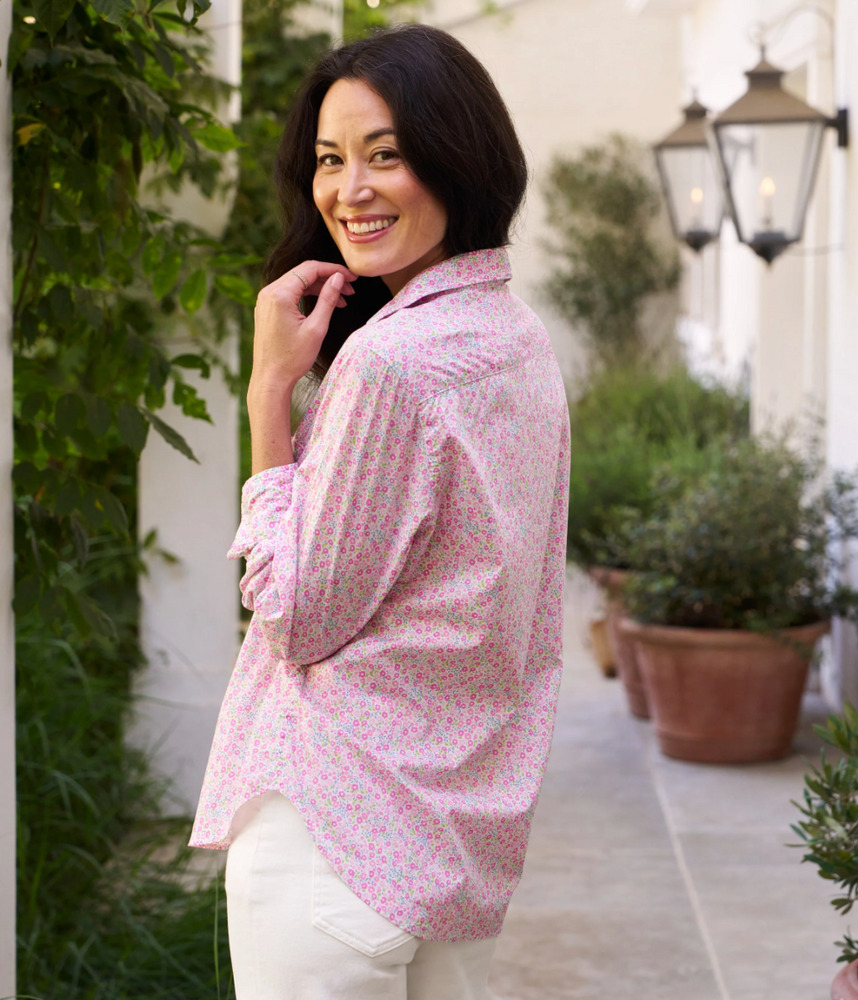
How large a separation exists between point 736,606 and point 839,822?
2.56 metres

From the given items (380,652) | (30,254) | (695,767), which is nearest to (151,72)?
(30,254)

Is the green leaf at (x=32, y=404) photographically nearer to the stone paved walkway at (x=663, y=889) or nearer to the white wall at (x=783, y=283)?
the stone paved walkway at (x=663, y=889)

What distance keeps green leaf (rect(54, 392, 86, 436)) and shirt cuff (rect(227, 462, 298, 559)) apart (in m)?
0.95

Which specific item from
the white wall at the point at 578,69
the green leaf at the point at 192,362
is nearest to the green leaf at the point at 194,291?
the green leaf at the point at 192,362

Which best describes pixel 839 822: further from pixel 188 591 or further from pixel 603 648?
pixel 603 648

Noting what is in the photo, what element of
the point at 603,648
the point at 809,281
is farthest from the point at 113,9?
the point at 603,648

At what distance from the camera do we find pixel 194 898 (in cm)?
295

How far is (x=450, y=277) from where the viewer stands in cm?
144

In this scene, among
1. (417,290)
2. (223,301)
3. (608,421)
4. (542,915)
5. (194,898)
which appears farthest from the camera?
(608,421)

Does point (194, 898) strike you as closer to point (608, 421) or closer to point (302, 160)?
point (302, 160)

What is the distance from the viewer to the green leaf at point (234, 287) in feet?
8.27

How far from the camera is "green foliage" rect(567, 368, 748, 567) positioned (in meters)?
5.40

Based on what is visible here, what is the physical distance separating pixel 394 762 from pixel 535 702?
0.23 m

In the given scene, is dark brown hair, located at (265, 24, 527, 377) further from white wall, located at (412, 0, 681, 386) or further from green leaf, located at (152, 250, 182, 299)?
white wall, located at (412, 0, 681, 386)
